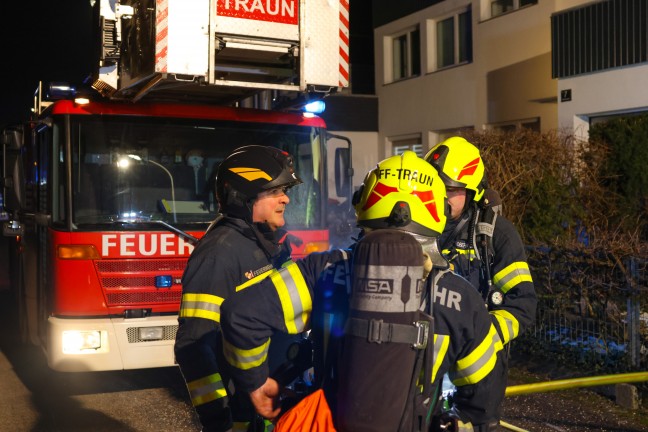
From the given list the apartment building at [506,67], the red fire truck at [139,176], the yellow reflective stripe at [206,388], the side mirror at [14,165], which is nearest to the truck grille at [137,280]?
the red fire truck at [139,176]

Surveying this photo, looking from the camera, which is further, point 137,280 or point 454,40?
point 454,40

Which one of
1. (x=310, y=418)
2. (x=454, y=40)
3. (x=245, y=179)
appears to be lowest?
(x=310, y=418)

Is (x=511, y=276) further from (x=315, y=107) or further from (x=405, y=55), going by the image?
(x=405, y=55)

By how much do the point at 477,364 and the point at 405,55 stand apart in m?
19.7

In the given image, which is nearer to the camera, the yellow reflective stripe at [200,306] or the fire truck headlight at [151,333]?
the yellow reflective stripe at [200,306]

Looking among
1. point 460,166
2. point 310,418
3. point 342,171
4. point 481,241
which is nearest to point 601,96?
point 342,171

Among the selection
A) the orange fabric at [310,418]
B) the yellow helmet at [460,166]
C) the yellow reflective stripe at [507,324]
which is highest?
the yellow helmet at [460,166]

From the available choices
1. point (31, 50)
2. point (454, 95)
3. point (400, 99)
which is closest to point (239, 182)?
point (454, 95)

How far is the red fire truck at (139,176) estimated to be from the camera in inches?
236

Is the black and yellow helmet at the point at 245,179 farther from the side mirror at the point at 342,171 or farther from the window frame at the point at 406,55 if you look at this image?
the window frame at the point at 406,55

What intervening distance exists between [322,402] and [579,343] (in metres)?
5.39

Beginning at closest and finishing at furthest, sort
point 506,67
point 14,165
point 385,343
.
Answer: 1. point 385,343
2. point 14,165
3. point 506,67

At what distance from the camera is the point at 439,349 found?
7.99 ft

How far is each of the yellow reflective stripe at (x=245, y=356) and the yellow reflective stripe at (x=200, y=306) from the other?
0.74 m
